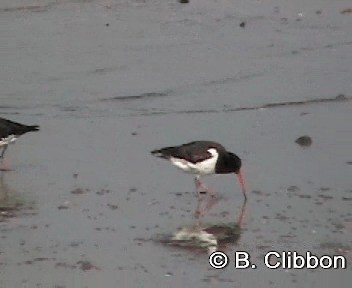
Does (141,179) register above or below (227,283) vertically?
above

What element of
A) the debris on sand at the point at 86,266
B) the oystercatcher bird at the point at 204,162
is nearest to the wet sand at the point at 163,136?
the debris on sand at the point at 86,266

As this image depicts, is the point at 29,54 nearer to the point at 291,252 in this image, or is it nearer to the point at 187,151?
the point at 187,151

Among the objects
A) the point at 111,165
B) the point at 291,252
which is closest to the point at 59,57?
the point at 111,165

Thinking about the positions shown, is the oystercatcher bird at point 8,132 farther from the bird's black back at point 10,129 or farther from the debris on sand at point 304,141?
the debris on sand at point 304,141

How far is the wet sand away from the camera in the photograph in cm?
873

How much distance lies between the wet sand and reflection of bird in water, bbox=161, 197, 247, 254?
0.03m

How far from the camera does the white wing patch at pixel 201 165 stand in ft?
34.5

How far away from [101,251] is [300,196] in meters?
2.04

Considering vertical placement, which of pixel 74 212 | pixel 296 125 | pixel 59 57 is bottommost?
pixel 74 212

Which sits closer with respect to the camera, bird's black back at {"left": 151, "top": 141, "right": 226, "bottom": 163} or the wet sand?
the wet sand

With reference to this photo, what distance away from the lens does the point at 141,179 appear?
10711 mm

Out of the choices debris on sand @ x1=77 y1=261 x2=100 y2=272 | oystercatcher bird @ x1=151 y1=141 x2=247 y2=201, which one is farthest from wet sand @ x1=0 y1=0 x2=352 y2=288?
oystercatcher bird @ x1=151 y1=141 x2=247 y2=201

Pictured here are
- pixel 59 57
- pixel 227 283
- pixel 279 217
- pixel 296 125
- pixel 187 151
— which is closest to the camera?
pixel 227 283

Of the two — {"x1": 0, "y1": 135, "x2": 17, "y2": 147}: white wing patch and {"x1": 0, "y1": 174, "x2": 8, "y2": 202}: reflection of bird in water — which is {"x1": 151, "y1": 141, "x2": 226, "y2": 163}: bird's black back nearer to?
{"x1": 0, "y1": 174, "x2": 8, "y2": 202}: reflection of bird in water
